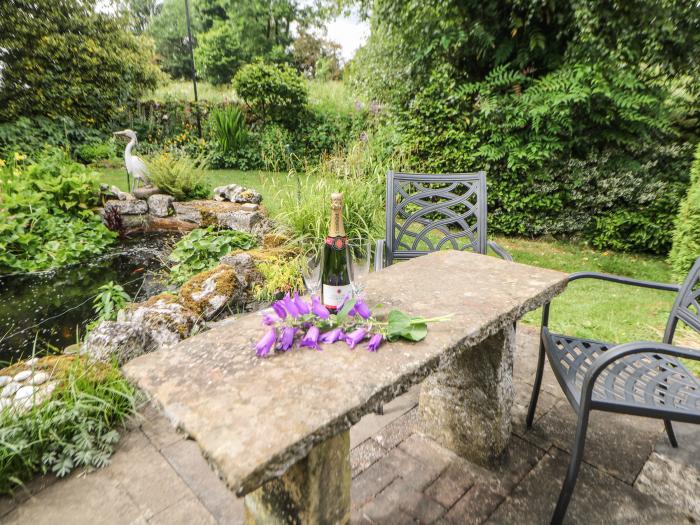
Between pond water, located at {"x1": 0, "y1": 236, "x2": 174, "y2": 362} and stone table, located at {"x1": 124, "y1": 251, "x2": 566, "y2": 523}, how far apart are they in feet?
6.25

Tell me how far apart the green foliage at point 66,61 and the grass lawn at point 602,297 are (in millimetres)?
6364

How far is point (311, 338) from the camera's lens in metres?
1.00

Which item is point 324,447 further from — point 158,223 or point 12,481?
point 158,223

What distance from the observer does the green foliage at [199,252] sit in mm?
3346

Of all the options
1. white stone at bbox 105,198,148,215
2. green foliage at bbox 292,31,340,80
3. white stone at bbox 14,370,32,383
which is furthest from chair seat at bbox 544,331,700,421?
green foliage at bbox 292,31,340,80

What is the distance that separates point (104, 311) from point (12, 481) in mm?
1468

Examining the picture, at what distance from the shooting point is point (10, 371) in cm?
186

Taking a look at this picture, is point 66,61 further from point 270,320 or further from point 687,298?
point 687,298

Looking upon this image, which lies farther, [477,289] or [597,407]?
[477,289]

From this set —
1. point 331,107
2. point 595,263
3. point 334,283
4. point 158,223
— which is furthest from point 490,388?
point 331,107

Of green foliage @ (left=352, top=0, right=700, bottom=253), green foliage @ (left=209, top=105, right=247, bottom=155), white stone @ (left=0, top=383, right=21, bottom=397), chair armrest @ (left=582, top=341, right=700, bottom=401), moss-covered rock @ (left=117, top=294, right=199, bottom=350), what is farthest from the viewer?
green foliage @ (left=209, top=105, right=247, bottom=155)

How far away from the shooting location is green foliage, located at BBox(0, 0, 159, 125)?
25.6ft

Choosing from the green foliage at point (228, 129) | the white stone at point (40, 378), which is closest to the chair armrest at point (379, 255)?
the white stone at point (40, 378)

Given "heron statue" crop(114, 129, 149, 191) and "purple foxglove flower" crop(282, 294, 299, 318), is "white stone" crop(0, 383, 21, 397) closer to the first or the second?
"purple foxglove flower" crop(282, 294, 299, 318)
